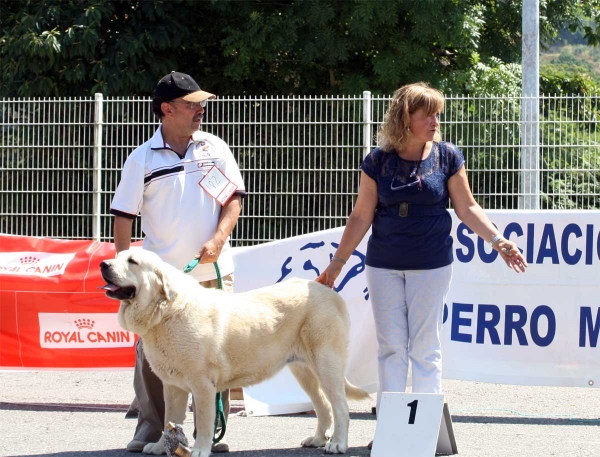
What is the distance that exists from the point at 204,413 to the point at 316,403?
0.93 m

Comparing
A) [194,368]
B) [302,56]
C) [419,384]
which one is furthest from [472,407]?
[302,56]

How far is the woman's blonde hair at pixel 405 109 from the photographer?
5434 millimetres

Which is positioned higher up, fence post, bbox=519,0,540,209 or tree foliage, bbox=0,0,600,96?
tree foliage, bbox=0,0,600,96

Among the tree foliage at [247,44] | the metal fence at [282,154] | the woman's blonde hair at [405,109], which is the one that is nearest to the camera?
the woman's blonde hair at [405,109]

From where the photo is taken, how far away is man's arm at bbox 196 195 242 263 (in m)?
5.58

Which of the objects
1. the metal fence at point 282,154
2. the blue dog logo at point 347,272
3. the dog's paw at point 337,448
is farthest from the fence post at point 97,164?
the dog's paw at point 337,448

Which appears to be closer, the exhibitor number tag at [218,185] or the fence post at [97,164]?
the exhibitor number tag at [218,185]

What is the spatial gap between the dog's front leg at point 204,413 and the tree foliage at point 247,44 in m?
10.0

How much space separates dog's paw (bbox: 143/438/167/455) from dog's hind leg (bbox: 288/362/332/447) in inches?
34.9

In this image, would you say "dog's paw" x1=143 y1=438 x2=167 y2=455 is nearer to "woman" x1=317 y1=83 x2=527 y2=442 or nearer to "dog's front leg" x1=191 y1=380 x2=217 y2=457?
"dog's front leg" x1=191 y1=380 x2=217 y2=457

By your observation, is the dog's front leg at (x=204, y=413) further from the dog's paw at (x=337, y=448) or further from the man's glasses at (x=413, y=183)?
the man's glasses at (x=413, y=183)

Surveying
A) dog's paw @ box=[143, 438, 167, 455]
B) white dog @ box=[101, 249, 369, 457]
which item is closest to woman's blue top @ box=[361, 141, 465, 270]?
white dog @ box=[101, 249, 369, 457]

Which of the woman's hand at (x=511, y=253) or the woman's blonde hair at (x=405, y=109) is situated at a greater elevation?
the woman's blonde hair at (x=405, y=109)

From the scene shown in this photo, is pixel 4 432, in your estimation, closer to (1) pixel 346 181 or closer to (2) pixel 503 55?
(1) pixel 346 181
